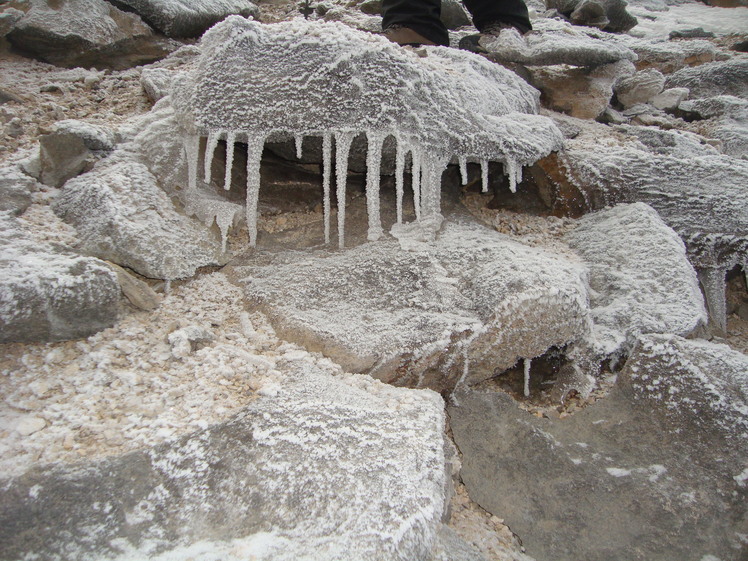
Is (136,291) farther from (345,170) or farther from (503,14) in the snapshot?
(503,14)

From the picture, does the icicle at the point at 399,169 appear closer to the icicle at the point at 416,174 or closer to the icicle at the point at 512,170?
the icicle at the point at 416,174

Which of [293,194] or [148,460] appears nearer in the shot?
[148,460]

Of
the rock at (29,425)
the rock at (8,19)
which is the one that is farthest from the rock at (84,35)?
the rock at (29,425)

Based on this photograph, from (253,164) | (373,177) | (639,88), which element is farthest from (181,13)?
(639,88)

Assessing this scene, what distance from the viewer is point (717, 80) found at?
14.1 feet

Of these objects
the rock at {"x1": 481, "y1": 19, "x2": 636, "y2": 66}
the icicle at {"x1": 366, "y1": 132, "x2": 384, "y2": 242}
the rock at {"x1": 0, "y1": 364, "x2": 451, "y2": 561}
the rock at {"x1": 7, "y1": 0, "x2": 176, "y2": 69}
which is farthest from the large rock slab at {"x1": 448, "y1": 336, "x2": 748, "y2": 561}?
the rock at {"x1": 7, "y1": 0, "x2": 176, "y2": 69}

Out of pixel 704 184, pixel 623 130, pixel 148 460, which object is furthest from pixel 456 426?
pixel 623 130

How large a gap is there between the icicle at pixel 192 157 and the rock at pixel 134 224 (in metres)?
0.13

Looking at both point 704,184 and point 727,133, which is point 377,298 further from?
point 727,133

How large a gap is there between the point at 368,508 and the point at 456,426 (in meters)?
0.69

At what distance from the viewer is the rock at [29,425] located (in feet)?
4.30

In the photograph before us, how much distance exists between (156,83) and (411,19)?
1.71 m

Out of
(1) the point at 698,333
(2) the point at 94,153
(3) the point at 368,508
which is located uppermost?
(2) the point at 94,153

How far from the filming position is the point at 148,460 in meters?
1.29
